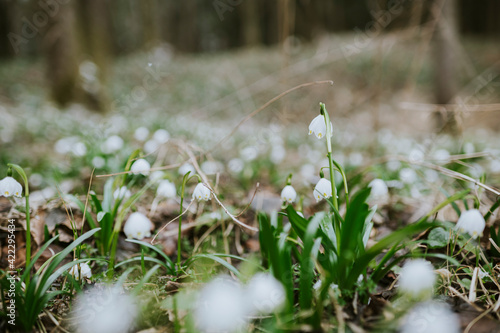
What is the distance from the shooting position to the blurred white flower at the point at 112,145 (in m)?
2.23

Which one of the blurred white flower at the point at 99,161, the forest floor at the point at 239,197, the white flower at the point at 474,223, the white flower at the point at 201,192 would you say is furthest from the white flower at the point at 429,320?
the blurred white flower at the point at 99,161

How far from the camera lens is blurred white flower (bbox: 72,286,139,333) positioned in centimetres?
101

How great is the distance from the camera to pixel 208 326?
1.02 meters

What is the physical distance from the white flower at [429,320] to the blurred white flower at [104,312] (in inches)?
32.4

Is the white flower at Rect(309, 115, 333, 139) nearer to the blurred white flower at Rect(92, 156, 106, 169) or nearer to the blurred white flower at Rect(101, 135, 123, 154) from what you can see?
the blurred white flower at Rect(101, 135, 123, 154)

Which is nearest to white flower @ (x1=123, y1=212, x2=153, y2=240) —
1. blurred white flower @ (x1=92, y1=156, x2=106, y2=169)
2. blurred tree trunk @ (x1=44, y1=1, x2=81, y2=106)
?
blurred white flower @ (x1=92, y1=156, x2=106, y2=169)

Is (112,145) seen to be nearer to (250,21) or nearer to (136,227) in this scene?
(136,227)

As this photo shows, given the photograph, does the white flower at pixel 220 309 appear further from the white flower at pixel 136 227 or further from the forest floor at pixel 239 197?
the white flower at pixel 136 227

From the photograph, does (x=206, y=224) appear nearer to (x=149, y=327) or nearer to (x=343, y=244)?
(x=149, y=327)

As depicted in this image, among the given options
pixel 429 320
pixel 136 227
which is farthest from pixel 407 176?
pixel 136 227

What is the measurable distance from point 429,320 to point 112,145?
1.98 metres

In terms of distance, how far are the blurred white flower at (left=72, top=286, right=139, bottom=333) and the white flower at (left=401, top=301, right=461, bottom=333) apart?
0.82 metres

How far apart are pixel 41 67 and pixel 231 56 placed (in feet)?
26.2

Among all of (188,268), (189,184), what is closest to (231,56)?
(189,184)
